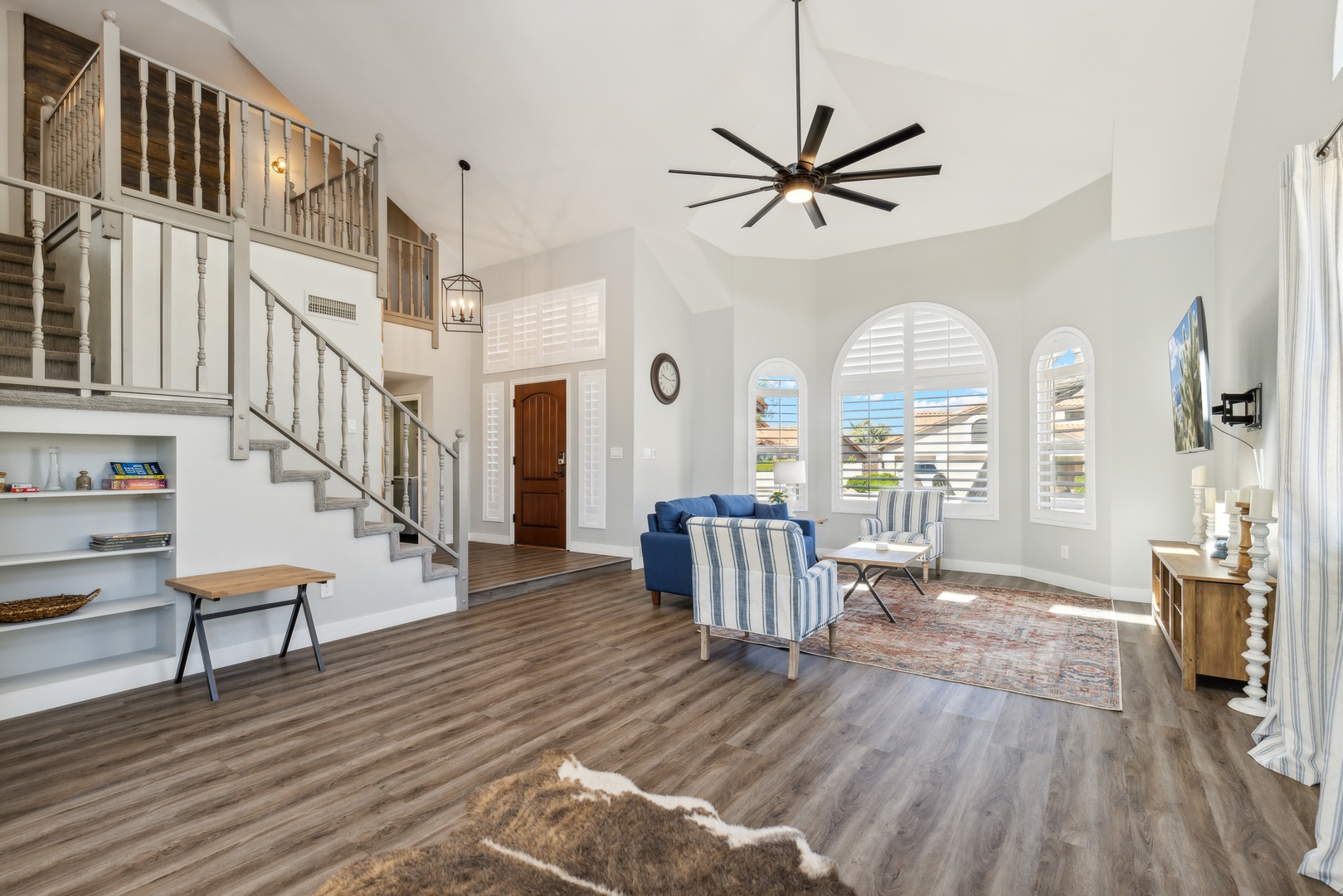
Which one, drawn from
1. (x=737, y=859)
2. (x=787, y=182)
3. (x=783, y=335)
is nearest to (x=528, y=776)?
(x=737, y=859)

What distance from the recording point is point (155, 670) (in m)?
3.69

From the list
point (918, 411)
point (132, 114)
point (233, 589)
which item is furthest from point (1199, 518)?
point (132, 114)

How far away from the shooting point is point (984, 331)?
711 cm

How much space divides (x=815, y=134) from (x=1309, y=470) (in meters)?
2.86

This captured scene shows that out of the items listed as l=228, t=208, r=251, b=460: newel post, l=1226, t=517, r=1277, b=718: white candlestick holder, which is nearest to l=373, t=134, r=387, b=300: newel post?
l=228, t=208, r=251, b=460: newel post

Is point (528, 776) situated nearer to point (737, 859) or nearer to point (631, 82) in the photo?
point (737, 859)

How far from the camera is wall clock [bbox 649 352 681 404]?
25.2 ft

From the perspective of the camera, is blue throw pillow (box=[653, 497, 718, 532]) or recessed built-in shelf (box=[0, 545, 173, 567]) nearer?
recessed built-in shelf (box=[0, 545, 173, 567])

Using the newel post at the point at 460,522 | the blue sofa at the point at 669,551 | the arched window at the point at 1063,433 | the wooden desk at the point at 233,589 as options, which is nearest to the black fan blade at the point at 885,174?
the blue sofa at the point at 669,551

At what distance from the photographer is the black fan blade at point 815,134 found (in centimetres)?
371

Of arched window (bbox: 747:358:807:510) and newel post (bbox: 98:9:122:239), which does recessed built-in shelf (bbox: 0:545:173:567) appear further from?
arched window (bbox: 747:358:807:510)

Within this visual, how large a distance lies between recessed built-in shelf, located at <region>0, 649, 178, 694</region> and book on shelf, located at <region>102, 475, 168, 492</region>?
957 millimetres

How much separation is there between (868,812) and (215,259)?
5203 mm

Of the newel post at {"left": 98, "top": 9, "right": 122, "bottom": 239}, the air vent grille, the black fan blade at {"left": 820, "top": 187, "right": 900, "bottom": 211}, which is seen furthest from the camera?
the air vent grille
